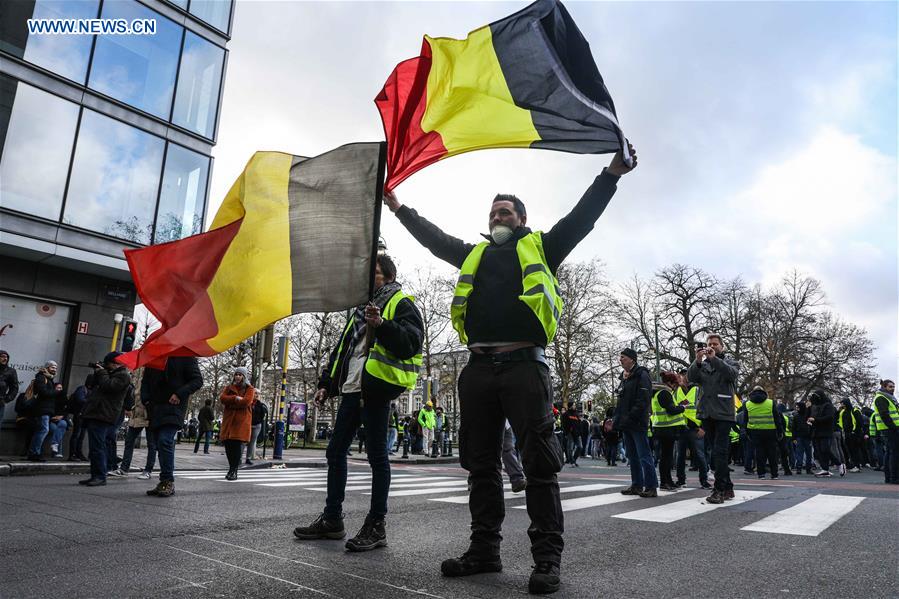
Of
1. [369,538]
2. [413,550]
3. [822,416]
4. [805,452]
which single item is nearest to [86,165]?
[369,538]

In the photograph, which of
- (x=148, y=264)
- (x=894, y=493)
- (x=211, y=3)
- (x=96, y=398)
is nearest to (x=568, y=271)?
(x=211, y=3)

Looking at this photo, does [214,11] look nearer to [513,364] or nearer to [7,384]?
[7,384]

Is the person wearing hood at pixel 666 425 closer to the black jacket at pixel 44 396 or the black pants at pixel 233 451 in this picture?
the black pants at pixel 233 451

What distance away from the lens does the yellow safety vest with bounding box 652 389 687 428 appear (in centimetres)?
952

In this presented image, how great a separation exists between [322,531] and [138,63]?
56.6 ft

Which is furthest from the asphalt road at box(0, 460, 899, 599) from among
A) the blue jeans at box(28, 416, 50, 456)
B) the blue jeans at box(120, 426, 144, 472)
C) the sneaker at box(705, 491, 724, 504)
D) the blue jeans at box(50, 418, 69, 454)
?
the blue jeans at box(50, 418, 69, 454)

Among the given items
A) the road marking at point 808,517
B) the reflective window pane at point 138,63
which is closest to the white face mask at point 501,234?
the road marking at point 808,517

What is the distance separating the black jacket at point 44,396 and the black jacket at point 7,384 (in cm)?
61

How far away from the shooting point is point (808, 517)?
6188 mm

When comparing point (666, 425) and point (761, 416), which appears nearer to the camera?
point (666, 425)

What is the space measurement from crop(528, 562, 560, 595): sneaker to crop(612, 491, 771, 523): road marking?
297cm

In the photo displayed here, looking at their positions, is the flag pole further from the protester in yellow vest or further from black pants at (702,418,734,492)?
black pants at (702,418,734,492)

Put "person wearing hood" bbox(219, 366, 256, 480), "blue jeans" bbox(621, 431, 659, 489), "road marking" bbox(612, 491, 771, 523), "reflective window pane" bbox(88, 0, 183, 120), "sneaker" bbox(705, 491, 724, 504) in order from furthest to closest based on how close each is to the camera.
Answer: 1. "reflective window pane" bbox(88, 0, 183, 120)
2. "person wearing hood" bbox(219, 366, 256, 480)
3. "blue jeans" bbox(621, 431, 659, 489)
4. "sneaker" bbox(705, 491, 724, 504)
5. "road marking" bbox(612, 491, 771, 523)

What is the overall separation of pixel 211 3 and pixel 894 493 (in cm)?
2150
